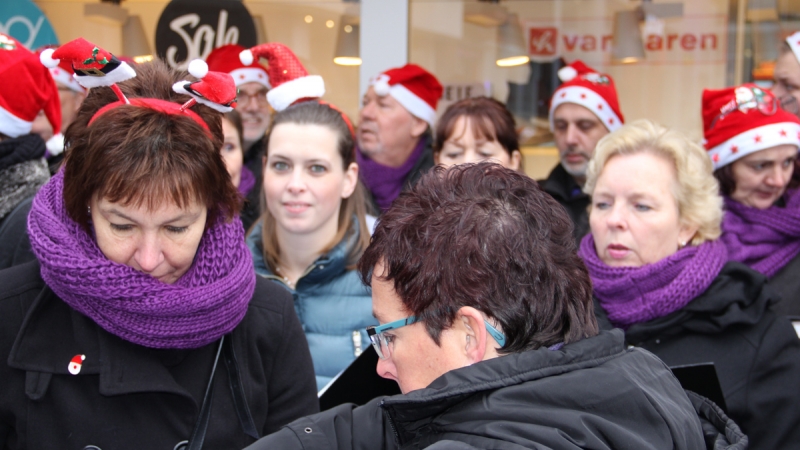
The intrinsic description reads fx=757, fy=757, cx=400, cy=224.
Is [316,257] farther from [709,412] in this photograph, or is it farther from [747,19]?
[747,19]

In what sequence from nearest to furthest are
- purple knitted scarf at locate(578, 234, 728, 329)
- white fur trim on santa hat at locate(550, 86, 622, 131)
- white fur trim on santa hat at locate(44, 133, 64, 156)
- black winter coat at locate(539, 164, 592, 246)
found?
purple knitted scarf at locate(578, 234, 728, 329), white fur trim on santa hat at locate(44, 133, 64, 156), black winter coat at locate(539, 164, 592, 246), white fur trim on santa hat at locate(550, 86, 622, 131)

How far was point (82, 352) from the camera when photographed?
1949 mm

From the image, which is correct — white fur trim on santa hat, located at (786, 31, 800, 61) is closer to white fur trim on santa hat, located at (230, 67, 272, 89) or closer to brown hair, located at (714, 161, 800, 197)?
brown hair, located at (714, 161, 800, 197)

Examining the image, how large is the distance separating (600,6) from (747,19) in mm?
983

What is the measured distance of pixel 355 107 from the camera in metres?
5.49

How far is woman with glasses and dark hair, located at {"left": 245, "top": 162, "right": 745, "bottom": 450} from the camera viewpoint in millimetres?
1264

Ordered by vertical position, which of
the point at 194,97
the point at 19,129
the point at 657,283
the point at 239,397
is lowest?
the point at 239,397

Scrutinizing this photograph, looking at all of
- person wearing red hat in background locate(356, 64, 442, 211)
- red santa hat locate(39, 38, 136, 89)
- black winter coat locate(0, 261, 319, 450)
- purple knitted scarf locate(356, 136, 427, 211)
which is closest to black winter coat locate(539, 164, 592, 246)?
person wearing red hat in background locate(356, 64, 442, 211)

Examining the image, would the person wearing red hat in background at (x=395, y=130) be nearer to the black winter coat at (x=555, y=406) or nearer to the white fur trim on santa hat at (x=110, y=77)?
the white fur trim on santa hat at (x=110, y=77)

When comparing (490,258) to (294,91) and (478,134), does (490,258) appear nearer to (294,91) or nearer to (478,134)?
(294,91)

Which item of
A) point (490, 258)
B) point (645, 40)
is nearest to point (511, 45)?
point (645, 40)

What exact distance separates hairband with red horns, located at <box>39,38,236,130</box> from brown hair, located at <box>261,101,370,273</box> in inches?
43.0

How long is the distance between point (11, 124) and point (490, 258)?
2.29 meters

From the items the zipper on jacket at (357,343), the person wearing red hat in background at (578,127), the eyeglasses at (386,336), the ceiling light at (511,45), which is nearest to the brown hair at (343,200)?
the zipper on jacket at (357,343)
